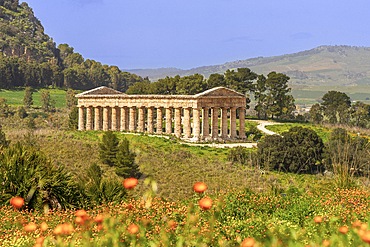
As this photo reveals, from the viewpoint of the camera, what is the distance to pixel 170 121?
228ft

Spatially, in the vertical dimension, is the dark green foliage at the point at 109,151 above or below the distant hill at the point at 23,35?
below

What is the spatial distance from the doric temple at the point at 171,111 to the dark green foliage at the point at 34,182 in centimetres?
4480

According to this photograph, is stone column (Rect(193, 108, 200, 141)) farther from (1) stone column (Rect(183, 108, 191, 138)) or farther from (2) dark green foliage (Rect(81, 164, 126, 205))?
(2) dark green foliage (Rect(81, 164, 126, 205))

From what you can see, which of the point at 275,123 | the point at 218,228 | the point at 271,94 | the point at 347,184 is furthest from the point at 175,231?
the point at 271,94

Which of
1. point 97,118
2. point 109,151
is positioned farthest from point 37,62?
point 109,151

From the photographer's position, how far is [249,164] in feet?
165

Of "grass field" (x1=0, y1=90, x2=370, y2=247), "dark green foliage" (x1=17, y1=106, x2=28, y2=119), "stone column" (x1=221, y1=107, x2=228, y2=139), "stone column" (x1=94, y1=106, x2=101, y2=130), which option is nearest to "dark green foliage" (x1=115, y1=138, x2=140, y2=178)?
"grass field" (x1=0, y1=90, x2=370, y2=247)

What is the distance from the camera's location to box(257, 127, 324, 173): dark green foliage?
163ft

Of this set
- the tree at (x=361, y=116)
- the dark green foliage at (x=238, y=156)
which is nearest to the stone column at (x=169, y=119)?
the dark green foliage at (x=238, y=156)

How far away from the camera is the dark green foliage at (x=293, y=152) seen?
49.7 metres

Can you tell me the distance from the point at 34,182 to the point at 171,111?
5135 centimetres

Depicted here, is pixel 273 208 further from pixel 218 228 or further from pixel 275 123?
pixel 275 123

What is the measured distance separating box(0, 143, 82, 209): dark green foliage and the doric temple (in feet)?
147

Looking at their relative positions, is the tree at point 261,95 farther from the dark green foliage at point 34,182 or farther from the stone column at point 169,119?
the dark green foliage at point 34,182
